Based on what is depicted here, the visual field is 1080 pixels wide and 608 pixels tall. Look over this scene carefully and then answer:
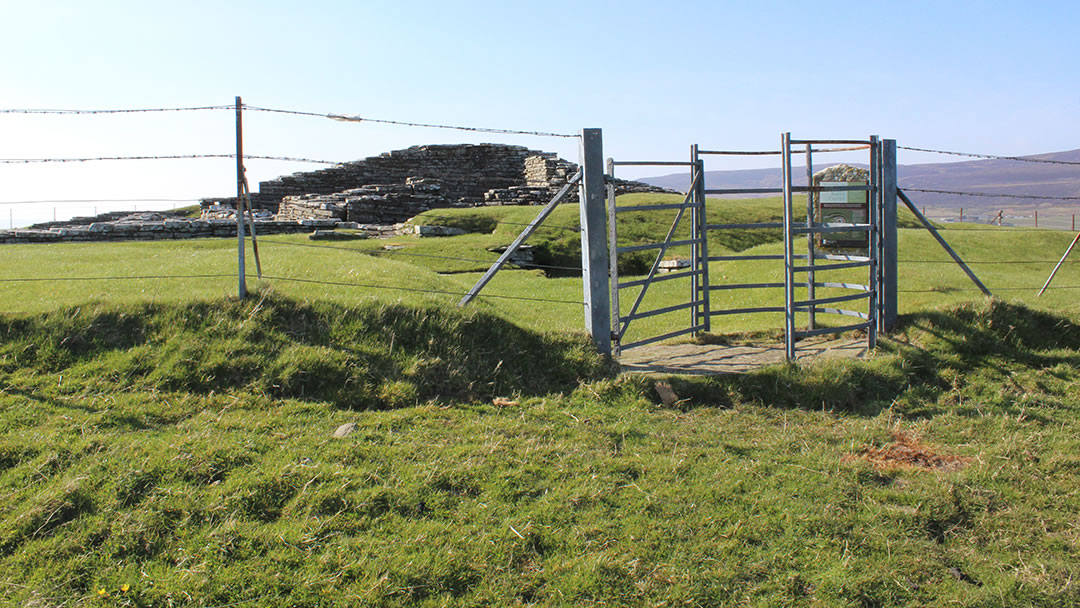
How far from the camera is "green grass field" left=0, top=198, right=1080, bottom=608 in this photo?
3.98 m

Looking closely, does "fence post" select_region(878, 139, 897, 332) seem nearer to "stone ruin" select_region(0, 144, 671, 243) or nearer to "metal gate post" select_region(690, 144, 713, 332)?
"metal gate post" select_region(690, 144, 713, 332)

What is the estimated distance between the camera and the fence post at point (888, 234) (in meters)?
8.61

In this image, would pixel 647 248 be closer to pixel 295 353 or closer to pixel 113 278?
pixel 295 353

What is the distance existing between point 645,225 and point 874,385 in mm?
13743

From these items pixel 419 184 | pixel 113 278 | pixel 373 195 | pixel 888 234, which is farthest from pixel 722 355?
pixel 419 184

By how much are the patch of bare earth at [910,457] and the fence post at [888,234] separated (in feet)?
10.0

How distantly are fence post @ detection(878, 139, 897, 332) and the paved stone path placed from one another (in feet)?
1.52

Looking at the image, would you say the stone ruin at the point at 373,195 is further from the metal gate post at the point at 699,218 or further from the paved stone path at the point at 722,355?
the paved stone path at the point at 722,355

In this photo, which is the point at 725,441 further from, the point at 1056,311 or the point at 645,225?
the point at 645,225

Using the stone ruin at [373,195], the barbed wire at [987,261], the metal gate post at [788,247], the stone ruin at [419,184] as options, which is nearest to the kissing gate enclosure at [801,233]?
the metal gate post at [788,247]

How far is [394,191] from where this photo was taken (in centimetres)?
3127

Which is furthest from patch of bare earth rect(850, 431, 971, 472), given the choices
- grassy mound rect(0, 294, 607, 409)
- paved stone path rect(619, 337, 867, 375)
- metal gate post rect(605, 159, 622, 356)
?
metal gate post rect(605, 159, 622, 356)

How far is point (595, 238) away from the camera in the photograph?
7.44m

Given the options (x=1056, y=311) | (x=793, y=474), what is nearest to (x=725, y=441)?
(x=793, y=474)
